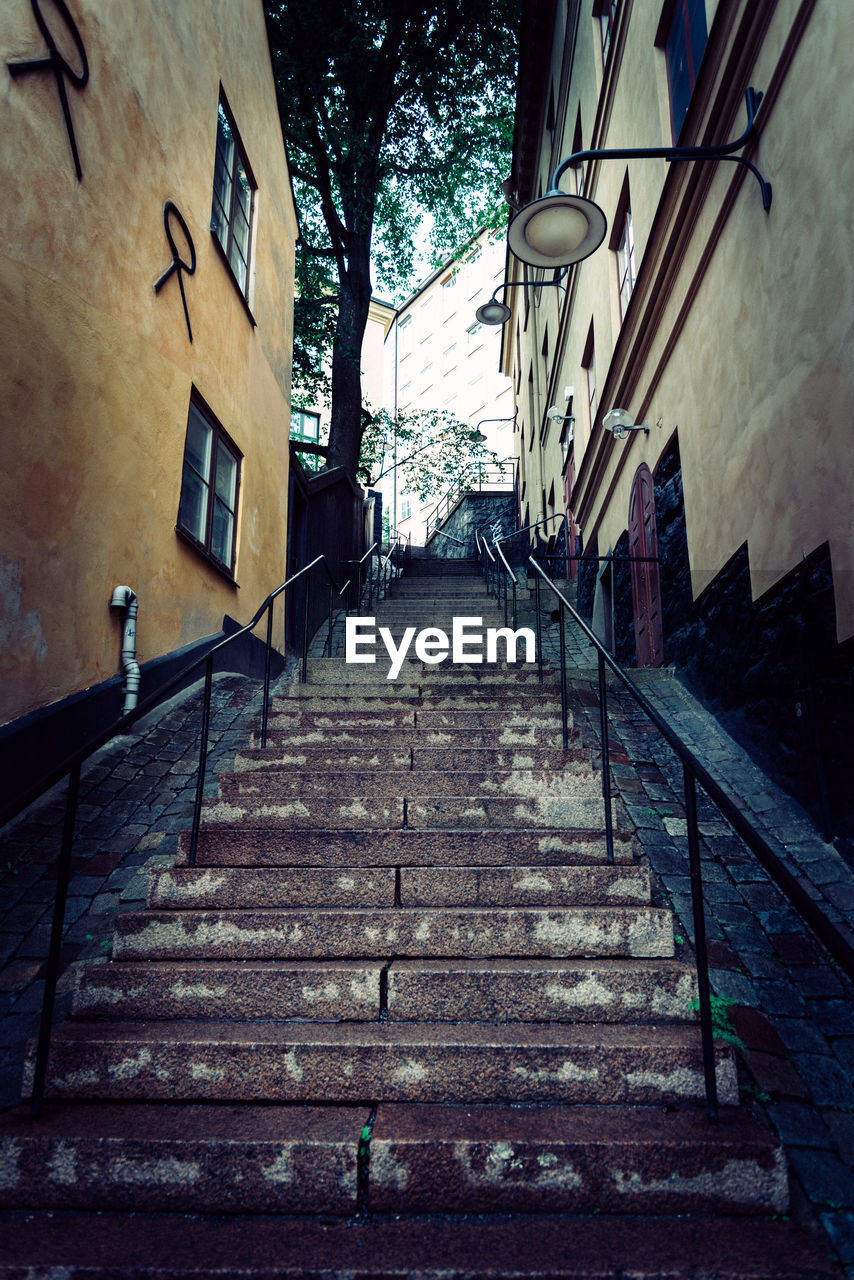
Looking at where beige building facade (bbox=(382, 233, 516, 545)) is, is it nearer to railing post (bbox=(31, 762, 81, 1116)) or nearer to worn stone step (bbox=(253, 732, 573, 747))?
worn stone step (bbox=(253, 732, 573, 747))

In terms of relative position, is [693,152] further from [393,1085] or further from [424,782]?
[393,1085]

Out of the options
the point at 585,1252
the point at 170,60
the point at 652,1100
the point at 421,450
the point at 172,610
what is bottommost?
the point at 585,1252

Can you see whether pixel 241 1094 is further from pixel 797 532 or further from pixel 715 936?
pixel 797 532

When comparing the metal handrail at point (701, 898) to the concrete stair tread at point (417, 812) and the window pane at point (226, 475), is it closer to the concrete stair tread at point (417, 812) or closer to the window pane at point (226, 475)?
the concrete stair tread at point (417, 812)

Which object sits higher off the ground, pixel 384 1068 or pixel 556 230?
pixel 556 230

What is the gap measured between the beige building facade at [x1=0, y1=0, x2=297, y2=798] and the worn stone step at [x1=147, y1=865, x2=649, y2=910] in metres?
1.43

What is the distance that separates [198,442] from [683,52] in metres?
5.56

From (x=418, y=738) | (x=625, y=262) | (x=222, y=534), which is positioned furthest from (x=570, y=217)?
(x=625, y=262)

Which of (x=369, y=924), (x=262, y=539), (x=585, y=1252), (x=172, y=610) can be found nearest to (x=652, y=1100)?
(x=585, y=1252)

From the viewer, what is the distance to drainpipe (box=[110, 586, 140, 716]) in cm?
509

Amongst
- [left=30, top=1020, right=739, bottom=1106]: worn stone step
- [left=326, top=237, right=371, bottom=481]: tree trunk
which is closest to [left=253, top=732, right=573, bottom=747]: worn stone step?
[left=30, top=1020, right=739, bottom=1106]: worn stone step

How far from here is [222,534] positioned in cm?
757

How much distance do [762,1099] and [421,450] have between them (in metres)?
24.9

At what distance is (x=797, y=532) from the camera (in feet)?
13.7
